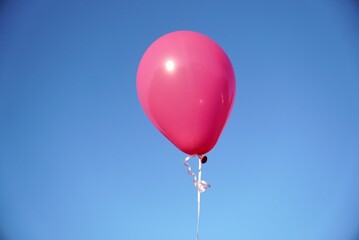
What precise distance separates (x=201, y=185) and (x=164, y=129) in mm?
704

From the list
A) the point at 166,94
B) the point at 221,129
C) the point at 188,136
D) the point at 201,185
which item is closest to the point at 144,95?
the point at 166,94

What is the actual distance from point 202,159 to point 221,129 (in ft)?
1.28

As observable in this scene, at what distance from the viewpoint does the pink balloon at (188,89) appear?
3.04 meters

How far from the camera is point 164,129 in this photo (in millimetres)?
3312

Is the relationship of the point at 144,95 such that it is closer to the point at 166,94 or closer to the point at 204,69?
the point at 166,94

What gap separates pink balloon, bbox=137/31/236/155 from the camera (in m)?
3.04

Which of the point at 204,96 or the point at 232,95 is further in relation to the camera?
the point at 232,95

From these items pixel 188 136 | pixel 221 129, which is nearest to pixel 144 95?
pixel 188 136

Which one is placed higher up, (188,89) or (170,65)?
(170,65)

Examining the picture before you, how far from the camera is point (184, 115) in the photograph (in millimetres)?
3076

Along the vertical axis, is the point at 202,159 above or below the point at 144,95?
below

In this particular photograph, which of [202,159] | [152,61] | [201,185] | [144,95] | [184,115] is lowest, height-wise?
[201,185]

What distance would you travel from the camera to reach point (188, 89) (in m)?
3.03

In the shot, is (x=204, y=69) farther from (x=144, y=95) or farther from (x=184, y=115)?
(x=144, y=95)
